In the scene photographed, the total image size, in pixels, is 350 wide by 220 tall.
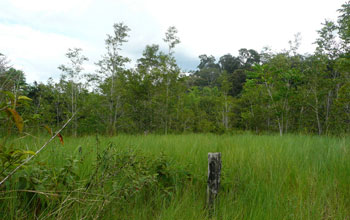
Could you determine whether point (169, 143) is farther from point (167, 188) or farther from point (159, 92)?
point (159, 92)

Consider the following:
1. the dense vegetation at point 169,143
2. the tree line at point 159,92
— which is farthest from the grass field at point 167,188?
the tree line at point 159,92

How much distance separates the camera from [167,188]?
225 cm

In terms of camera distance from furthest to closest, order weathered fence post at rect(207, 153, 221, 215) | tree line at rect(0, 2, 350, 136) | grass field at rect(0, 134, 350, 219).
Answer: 1. tree line at rect(0, 2, 350, 136)
2. weathered fence post at rect(207, 153, 221, 215)
3. grass field at rect(0, 134, 350, 219)

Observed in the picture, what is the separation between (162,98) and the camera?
13.2 metres

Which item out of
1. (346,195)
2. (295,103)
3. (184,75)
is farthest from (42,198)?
(295,103)

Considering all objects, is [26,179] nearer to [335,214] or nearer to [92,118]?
[335,214]

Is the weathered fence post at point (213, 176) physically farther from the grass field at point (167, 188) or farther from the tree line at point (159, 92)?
the tree line at point (159, 92)

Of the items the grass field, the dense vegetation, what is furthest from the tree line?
the grass field

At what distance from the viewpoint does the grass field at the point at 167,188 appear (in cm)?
159

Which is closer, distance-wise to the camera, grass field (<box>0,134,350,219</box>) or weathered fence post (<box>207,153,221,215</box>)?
grass field (<box>0,134,350,219</box>)

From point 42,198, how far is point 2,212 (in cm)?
29

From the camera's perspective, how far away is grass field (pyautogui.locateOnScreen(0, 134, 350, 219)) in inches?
62.7

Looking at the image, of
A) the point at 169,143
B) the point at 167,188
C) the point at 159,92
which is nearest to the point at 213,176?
the point at 167,188

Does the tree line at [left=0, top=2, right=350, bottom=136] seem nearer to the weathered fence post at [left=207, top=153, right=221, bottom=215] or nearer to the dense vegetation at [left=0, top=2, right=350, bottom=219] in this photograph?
the dense vegetation at [left=0, top=2, right=350, bottom=219]
